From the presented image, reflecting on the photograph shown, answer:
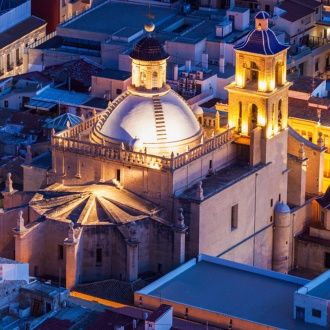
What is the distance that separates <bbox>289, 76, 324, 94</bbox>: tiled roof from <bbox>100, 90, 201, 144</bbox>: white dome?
2778 centimetres

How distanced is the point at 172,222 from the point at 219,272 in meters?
4.80

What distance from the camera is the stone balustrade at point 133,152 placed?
154625mm

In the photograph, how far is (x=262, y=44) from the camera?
160m

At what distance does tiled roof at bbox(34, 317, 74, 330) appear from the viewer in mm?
144125

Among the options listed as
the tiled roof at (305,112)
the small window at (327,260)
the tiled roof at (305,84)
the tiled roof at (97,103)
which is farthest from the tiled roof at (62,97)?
the small window at (327,260)

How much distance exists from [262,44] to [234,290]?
19.3 m

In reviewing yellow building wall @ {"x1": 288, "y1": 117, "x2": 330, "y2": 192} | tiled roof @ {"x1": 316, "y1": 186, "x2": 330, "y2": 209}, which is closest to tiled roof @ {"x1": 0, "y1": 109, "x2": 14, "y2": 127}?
yellow building wall @ {"x1": 288, "y1": 117, "x2": 330, "y2": 192}

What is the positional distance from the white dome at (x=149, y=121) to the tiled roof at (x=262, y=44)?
6.95 metres

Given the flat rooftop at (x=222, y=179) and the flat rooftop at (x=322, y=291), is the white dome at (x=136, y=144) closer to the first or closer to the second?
the flat rooftop at (x=222, y=179)

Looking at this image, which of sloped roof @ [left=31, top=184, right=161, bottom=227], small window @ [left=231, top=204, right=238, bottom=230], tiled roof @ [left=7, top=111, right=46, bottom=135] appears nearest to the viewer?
sloped roof @ [left=31, top=184, right=161, bottom=227]

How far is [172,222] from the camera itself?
510 ft

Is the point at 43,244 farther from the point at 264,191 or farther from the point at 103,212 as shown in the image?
the point at 264,191

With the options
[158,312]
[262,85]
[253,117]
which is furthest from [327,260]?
[158,312]

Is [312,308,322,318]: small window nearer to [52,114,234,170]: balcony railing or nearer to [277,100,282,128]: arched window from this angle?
[52,114,234,170]: balcony railing
